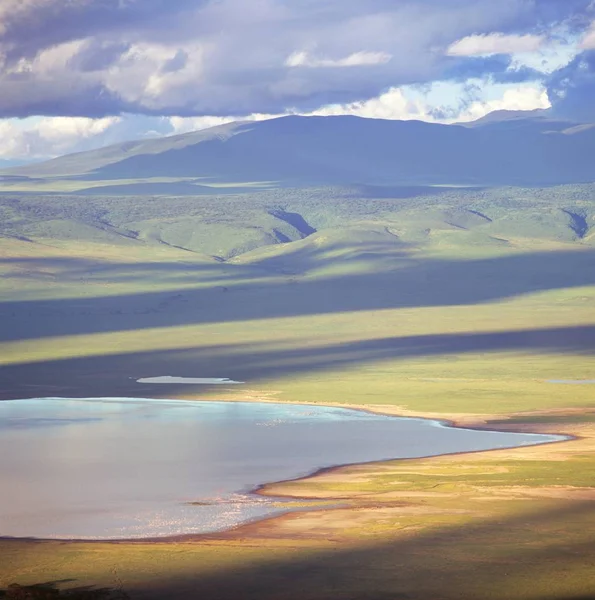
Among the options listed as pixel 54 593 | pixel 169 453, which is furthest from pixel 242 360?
pixel 54 593

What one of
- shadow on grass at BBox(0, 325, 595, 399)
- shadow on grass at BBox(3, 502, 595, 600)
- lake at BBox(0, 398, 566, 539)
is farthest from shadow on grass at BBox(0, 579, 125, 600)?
shadow on grass at BBox(0, 325, 595, 399)

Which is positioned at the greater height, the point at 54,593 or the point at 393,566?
the point at 54,593

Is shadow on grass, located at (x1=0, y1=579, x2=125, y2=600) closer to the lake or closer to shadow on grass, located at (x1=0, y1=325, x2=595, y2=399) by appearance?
the lake

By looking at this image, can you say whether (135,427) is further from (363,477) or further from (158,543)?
(158,543)

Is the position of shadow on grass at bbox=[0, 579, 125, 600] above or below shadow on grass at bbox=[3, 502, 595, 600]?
above

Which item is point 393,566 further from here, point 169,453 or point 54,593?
point 169,453

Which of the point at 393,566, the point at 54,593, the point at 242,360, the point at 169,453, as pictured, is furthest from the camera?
the point at 242,360

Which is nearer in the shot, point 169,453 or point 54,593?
point 54,593

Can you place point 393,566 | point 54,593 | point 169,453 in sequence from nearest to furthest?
point 54,593 → point 393,566 → point 169,453

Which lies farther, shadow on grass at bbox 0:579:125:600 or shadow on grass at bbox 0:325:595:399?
shadow on grass at bbox 0:325:595:399

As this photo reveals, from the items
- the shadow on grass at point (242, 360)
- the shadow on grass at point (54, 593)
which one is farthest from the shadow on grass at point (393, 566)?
the shadow on grass at point (242, 360)
